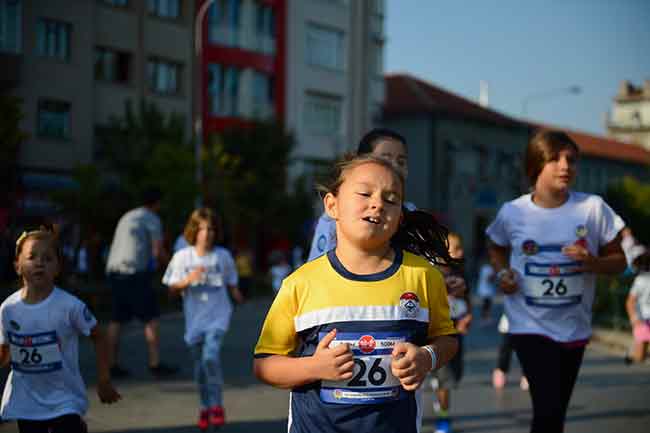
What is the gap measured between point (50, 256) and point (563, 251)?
2.80 metres

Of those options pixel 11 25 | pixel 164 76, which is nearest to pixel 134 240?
pixel 11 25

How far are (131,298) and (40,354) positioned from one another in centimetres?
660

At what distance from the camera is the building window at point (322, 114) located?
47594 mm

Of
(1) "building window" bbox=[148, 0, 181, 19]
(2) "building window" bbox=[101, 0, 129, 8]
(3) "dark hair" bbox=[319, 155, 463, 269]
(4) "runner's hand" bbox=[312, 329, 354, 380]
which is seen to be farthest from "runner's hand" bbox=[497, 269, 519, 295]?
(1) "building window" bbox=[148, 0, 181, 19]

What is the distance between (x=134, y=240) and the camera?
11.5 m

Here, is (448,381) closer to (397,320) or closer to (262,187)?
(397,320)

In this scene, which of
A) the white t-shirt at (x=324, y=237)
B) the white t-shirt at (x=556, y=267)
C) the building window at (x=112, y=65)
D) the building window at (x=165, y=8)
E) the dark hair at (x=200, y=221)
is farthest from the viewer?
the building window at (x=165, y=8)

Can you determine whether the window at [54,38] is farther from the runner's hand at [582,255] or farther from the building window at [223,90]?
the runner's hand at [582,255]

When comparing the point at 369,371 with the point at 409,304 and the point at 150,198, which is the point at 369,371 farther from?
the point at 150,198

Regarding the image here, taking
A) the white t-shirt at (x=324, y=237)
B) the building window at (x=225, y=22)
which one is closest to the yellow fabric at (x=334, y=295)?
the white t-shirt at (x=324, y=237)

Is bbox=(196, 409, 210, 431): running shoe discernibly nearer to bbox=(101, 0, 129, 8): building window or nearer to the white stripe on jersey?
the white stripe on jersey

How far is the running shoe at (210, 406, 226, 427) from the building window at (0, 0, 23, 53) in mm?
27764

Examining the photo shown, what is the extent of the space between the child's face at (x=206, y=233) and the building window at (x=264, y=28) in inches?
1458

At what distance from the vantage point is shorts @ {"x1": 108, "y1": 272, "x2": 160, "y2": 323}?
11547mm
